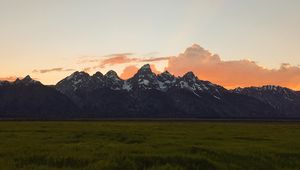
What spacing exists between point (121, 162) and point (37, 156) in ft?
22.9

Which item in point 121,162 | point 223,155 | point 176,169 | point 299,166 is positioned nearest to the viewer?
point 176,169

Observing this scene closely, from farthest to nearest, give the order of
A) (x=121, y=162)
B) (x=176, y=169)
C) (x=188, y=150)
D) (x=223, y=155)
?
(x=188, y=150) < (x=223, y=155) < (x=121, y=162) < (x=176, y=169)

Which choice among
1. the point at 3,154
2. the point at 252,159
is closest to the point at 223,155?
the point at 252,159

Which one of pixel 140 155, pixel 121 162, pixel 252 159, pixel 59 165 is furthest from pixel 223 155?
pixel 59 165

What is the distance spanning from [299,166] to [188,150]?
942 centimetres

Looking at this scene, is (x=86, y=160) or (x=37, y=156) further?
(x=37, y=156)

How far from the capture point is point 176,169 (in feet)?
86.2

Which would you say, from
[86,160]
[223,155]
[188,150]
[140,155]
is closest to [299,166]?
[223,155]

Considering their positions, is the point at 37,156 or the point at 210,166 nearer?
the point at 210,166

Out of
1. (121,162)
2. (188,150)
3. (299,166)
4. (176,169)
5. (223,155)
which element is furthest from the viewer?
(188,150)

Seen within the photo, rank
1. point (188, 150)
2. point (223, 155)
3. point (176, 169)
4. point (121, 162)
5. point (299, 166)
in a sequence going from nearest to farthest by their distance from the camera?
1. point (176, 169)
2. point (121, 162)
3. point (299, 166)
4. point (223, 155)
5. point (188, 150)

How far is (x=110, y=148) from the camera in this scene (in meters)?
36.4

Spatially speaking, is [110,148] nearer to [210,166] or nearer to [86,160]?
[86,160]

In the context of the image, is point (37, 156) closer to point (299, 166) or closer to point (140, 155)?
point (140, 155)
